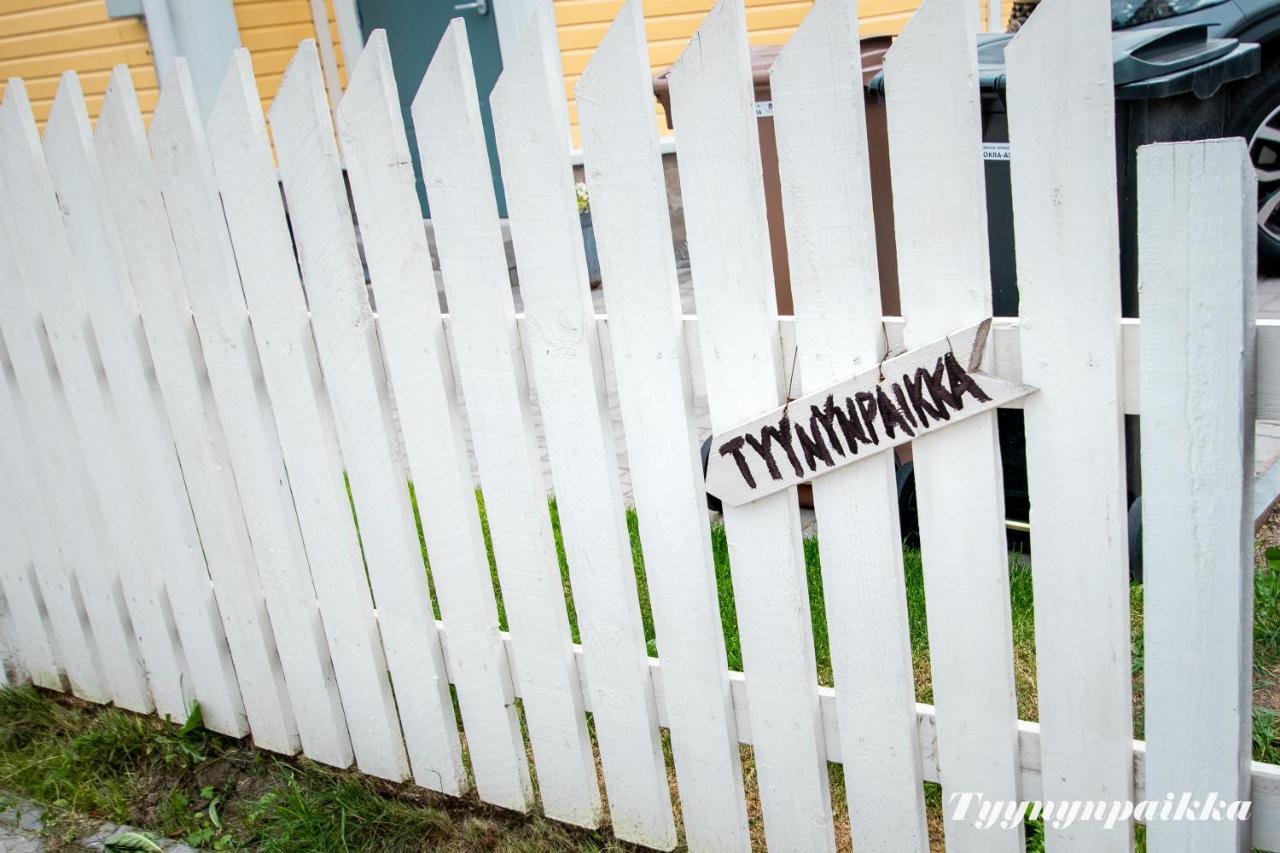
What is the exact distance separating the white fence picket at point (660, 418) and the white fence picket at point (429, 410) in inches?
15.8

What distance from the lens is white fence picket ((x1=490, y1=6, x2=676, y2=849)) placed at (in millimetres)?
1993

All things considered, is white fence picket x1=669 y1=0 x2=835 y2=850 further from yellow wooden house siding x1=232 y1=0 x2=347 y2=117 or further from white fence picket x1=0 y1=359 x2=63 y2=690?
yellow wooden house siding x1=232 y1=0 x2=347 y2=117

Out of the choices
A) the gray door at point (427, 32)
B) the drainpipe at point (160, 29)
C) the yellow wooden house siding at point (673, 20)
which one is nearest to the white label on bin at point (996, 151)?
the yellow wooden house siding at point (673, 20)

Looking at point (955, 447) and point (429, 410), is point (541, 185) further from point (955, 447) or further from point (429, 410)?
point (955, 447)

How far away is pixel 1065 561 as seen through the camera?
1.77 metres

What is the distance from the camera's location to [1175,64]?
2.64 metres

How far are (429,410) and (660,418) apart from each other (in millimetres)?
534

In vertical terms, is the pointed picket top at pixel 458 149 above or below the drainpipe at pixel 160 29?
below

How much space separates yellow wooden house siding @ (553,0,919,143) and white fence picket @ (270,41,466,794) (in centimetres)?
595

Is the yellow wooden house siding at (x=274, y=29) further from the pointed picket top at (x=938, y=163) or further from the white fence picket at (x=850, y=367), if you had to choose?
the pointed picket top at (x=938, y=163)

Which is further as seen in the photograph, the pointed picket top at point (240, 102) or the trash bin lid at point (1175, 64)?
the trash bin lid at point (1175, 64)

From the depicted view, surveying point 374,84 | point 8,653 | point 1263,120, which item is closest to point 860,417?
point 374,84

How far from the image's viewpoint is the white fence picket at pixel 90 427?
8.99ft

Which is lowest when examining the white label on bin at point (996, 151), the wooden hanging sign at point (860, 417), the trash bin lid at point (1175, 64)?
the wooden hanging sign at point (860, 417)
